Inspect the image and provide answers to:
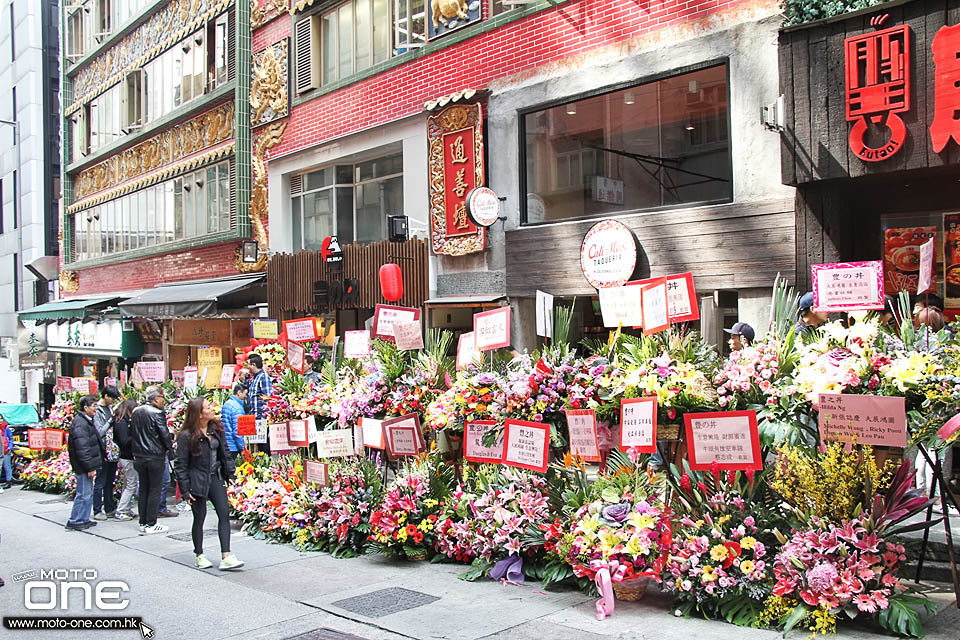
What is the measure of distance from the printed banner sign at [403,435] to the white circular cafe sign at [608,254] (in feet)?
14.5

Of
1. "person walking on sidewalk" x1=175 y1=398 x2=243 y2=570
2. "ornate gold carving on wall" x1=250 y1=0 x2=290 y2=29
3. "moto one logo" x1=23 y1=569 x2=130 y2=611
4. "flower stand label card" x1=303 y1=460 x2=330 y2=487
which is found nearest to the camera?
"moto one logo" x1=23 y1=569 x2=130 y2=611

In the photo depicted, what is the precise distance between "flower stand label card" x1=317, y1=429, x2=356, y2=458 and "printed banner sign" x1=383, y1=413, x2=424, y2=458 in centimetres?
64

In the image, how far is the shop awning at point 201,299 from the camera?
59.4 feet

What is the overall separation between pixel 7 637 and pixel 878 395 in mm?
6308

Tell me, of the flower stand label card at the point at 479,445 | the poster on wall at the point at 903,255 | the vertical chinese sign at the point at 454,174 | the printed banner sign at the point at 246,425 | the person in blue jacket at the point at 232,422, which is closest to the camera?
the flower stand label card at the point at 479,445

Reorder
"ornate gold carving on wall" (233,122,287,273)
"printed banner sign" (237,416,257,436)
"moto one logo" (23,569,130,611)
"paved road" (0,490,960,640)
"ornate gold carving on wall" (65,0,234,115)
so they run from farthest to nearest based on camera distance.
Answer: "ornate gold carving on wall" (65,0,234,115)
"ornate gold carving on wall" (233,122,287,273)
"printed banner sign" (237,416,257,436)
"moto one logo" (23,569,130,611)
"paved road" (0,490,960,640)

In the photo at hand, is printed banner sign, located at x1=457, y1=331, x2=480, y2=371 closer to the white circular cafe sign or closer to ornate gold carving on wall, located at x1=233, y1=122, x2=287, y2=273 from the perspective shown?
the white circular cafe sign

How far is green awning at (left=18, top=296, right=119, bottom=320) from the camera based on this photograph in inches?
975

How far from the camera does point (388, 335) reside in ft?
31.5

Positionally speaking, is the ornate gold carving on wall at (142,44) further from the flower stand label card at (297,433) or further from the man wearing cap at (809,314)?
the man wearing cap at (809,314)

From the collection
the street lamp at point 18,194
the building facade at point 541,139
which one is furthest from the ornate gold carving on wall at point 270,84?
the street lamp at point 18,194

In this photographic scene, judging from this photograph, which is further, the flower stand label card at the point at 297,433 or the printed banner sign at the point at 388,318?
the flower stand label card at the point at 297,433

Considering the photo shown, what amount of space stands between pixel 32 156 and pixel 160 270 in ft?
52.8

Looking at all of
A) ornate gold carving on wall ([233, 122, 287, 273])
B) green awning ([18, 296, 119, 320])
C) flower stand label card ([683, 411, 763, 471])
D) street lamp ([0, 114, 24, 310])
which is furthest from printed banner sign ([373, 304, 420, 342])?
street lamp ([0, 114, 24, 310])
